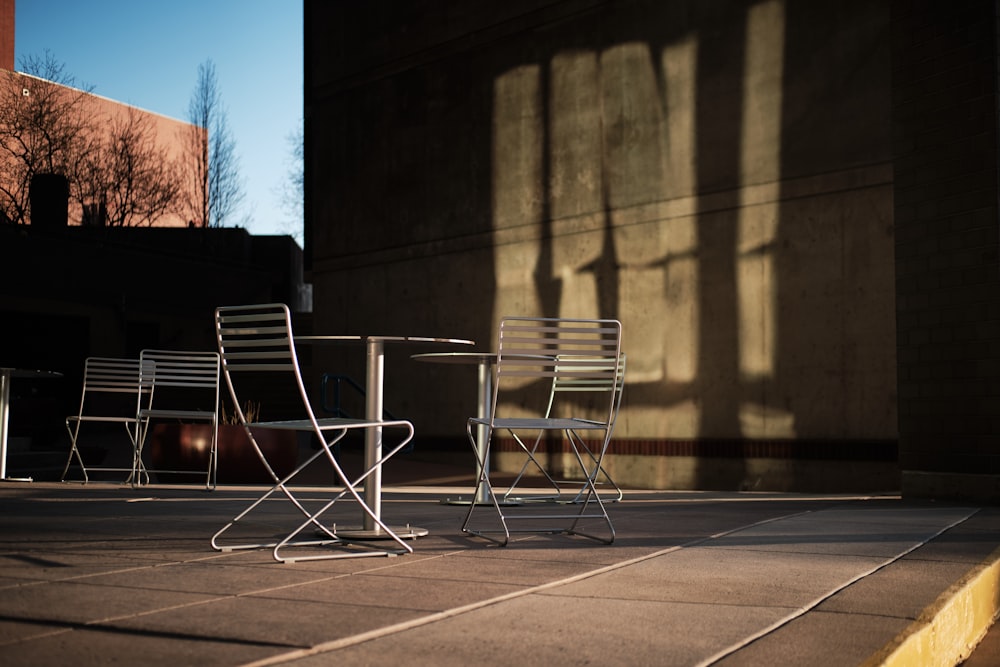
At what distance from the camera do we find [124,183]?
24.3 m

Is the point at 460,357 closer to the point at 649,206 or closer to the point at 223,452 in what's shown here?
the point at 223,452

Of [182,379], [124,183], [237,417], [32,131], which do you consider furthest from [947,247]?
[124,183]

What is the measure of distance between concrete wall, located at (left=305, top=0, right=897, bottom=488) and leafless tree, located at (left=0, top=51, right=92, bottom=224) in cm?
1220

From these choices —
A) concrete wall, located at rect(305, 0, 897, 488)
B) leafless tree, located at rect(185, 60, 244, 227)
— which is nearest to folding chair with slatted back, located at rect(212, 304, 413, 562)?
concrete wall, located at rect(305, 0, 897, 488)

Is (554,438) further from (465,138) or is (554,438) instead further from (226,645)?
(226,645)

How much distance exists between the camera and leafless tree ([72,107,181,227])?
23352mm

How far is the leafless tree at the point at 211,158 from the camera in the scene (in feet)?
93.2

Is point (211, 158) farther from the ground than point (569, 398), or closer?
farther from the ground

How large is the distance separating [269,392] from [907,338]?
43.2 feet

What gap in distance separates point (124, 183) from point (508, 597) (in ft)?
78.5

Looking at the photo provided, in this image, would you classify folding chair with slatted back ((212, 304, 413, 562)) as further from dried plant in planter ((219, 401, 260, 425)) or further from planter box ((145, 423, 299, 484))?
dried plant in planter ((219, 401, 260, 425))

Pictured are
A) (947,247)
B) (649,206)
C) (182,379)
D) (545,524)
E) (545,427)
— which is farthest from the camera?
(649,206)

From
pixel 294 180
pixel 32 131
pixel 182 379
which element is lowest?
pixel 182 379

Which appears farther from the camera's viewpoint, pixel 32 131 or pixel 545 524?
pixel 32 131
